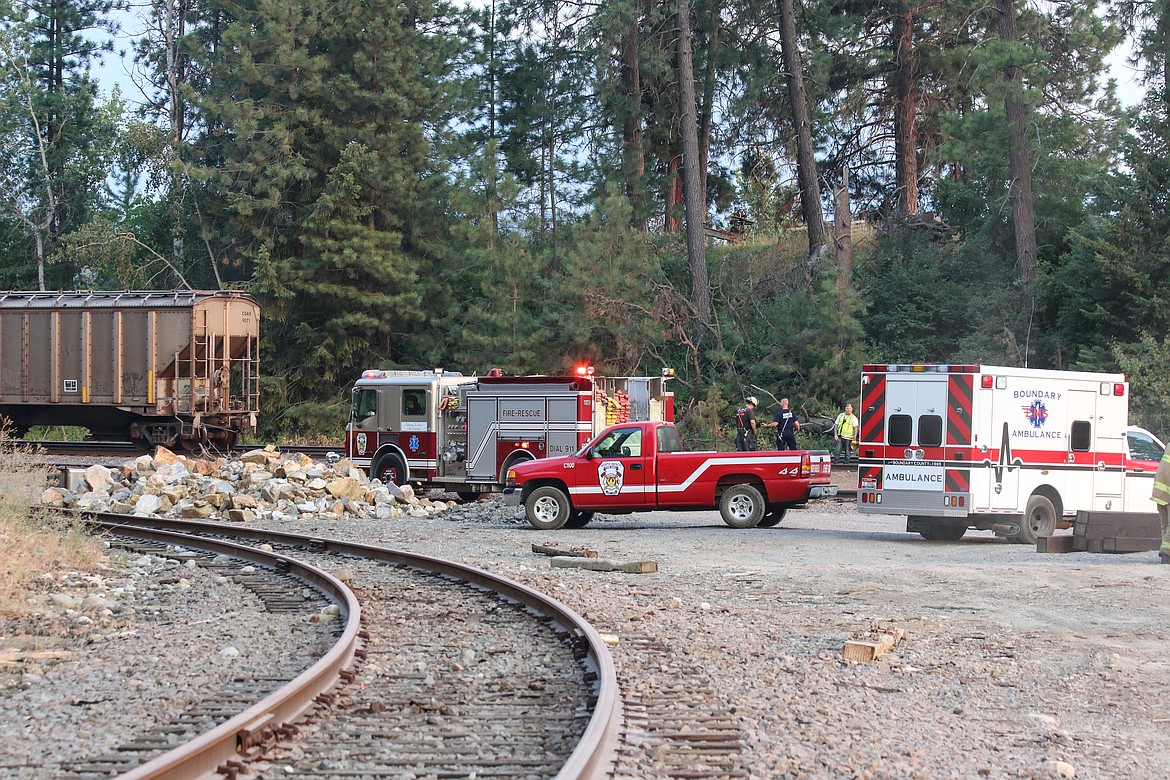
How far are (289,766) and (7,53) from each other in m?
51.2

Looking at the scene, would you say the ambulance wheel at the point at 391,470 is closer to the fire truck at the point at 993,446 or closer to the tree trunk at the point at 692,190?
the fire truck at the point at 993,446

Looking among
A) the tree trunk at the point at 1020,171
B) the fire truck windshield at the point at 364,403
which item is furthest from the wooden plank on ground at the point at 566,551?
the tree trunk at the point at 1020,171

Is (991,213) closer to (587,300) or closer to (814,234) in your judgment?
(814,234)

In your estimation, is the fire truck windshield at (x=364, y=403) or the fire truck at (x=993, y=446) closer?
the fire truck at (x=993, y=446)

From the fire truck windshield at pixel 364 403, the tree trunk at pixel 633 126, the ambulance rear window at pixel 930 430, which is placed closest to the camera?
Result: the ambulance rear window at pixel 930 430

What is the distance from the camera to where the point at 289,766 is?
19.1 feet

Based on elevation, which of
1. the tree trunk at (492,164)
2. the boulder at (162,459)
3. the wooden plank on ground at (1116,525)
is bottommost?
the wooden plank on ground at (1116,525)

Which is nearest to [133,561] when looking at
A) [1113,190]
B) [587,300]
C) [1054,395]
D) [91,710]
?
[91,710]

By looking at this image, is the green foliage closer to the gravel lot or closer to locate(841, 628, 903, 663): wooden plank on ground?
the gravel lot

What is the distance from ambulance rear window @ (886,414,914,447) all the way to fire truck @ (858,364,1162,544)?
1cm

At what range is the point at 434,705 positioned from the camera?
23.2 ft

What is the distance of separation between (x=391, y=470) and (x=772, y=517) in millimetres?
9057

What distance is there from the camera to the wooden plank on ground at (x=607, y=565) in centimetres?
1426

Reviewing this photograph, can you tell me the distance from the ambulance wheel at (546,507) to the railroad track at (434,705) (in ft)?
27.3
